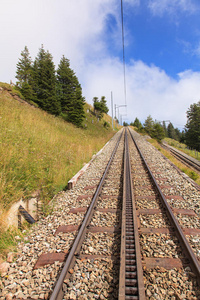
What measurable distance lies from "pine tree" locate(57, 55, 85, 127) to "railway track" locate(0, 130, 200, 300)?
16.9 meters

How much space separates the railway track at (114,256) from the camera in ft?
7.10

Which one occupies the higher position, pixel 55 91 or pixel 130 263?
pixel 55 91

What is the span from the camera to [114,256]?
9.02ft

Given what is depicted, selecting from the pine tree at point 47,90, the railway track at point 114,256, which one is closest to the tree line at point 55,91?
the pine tree at point 47,90

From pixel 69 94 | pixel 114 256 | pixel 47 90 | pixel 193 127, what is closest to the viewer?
pixel 114 256

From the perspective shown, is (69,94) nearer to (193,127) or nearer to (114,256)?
(114,256)

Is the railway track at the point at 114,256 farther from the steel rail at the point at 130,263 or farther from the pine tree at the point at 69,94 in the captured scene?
the pine tree at the point at 69,94

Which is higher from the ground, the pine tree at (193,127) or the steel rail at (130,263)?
the pine tree at (193,127)

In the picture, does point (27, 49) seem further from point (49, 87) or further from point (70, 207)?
point (70, 207)

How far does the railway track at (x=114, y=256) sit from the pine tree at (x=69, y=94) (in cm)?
1687

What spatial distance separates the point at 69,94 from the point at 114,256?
70.7ft

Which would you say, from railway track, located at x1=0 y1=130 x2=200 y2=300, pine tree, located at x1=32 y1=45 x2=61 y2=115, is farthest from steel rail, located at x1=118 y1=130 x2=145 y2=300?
pine tree, located at x1=32 y1=45 x2=61 y2=115

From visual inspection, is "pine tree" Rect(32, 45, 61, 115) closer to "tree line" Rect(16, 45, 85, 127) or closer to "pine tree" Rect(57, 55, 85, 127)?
"tree line" Rect(16, 45, 85, 127)

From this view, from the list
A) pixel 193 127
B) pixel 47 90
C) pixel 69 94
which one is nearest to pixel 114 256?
pixel 47 90
